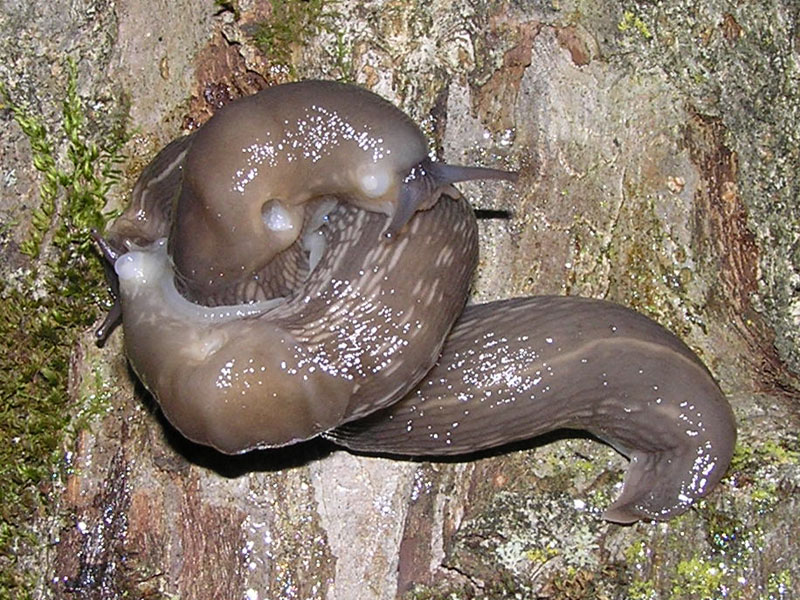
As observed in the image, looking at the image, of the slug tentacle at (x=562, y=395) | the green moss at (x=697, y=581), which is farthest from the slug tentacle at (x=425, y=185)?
the green moss at (x=697, y=581)

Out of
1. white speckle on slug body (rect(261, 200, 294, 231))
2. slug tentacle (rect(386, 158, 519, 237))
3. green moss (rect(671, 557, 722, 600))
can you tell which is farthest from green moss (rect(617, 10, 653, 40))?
green moss (rect(671, 557, 722, 600))

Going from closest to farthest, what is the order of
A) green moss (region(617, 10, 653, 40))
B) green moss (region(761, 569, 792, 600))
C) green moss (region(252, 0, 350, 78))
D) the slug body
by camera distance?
the slug body, green moss (region(761, 569, 792, 600)), green moss (region(252, 0, 350, 78)), green moss (region(617, 10, 653, 40))

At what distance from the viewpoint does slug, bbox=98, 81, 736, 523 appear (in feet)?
10.3

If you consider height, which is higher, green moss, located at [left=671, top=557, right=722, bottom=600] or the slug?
the slug

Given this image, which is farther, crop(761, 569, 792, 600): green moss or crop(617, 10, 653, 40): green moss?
crop(617, 10, 653, 40): green moss

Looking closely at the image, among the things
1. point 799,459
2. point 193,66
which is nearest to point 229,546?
point 193,66

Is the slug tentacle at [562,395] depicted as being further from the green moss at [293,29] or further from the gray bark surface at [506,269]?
the green moss at [293,29]

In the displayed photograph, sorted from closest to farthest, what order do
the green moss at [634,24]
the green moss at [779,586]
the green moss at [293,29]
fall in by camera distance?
1. the green moss at [779,586]
2. the green moss at [293,29]
3. the green moss at [634,24]

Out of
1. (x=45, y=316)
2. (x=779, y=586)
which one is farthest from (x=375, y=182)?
(x=779, y=586)

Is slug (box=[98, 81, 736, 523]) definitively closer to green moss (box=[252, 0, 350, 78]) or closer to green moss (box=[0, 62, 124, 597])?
green moss (box=[0, 62, 124, 597])

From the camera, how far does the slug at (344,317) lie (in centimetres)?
314

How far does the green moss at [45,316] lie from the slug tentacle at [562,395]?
0.98 metres

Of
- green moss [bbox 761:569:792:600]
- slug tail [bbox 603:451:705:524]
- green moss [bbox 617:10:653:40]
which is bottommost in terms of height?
green moss [bbox 761:569:792:600]

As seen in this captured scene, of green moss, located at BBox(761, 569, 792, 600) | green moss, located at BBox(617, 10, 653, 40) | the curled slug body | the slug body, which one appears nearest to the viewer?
the curled slug body
